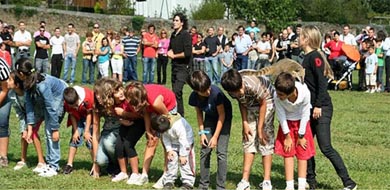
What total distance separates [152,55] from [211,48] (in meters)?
1.98

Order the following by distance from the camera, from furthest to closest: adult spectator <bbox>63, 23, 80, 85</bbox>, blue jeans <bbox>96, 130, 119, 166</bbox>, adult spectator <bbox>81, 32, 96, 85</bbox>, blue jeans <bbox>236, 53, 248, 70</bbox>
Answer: blue jeans <bbox>236, 53, 248, 70</bbox> → adult spectator <bbox>63, 23, 80, 85</bbox> → adult spectator <bbox>81, 32, 96, 85</bbox> → blue jeans <bbox>96, 130, 119, 166</bbox>

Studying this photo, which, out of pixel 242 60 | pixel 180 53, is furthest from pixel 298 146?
pixel 242 60

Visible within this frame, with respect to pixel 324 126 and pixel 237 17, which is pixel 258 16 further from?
pixel 324 126

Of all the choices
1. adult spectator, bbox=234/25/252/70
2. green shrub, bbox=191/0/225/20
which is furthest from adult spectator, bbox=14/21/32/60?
green shrub, bbox=191/0/225/20

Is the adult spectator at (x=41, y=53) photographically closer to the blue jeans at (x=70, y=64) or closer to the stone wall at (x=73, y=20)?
the blue jeans at (x=70, y=64)

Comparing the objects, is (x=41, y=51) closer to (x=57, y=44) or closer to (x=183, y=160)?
(x=57, y=44)

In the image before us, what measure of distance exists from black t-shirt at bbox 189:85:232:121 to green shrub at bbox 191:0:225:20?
41.7m

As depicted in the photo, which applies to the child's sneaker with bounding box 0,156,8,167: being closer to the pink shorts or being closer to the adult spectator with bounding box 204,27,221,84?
the pink shorts

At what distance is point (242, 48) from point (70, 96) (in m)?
14.5

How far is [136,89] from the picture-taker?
697cm

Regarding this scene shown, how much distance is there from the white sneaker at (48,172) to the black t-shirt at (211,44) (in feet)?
43.3

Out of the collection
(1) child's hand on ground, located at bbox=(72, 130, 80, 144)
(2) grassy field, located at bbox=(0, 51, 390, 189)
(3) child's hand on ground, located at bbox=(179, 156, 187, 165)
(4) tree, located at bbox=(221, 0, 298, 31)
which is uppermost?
(4) tree, located at bbox=(221, 0, 298, 31)

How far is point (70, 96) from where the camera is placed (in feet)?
24.5

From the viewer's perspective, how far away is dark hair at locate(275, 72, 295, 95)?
6496 mm
